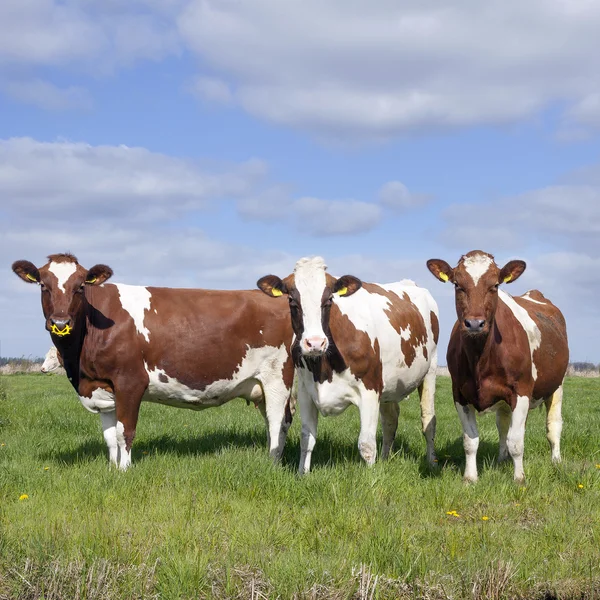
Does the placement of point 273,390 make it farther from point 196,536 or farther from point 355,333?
point 196,536

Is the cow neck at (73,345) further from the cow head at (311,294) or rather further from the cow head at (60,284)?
the cow head at (311,294)

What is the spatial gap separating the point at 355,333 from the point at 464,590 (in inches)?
151

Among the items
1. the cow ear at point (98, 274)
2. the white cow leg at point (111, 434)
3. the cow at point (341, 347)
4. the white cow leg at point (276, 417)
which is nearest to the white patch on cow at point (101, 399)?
the white cow leg at point (111, 434)

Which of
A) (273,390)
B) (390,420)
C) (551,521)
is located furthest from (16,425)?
(551,521)

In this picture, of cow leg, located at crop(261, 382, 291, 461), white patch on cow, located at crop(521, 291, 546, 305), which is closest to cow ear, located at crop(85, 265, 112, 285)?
cow leg, located at crop(261, 382, 291, 461)

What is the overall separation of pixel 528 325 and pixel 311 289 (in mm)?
2771

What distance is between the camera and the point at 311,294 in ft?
26.1

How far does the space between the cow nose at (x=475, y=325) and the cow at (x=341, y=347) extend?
1.33m

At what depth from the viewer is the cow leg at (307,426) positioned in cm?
848

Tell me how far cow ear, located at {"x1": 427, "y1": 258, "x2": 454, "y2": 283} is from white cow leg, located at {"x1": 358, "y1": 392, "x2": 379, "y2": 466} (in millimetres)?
1516

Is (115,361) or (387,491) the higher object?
(115,361)

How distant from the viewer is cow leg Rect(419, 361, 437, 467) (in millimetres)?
9950

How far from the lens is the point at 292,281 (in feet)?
27.1

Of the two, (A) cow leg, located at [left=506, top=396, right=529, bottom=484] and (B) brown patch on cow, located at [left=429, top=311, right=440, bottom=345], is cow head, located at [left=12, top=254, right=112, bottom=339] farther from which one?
(A) cow leg, located at [left=506, top=396, right=529, bottom=484]
